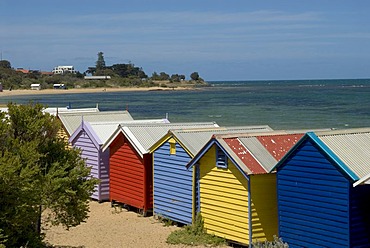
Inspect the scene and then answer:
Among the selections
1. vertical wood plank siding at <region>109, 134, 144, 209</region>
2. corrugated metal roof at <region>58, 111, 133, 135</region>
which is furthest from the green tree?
corrugated metal roof at <region>58, 111, 133, 135</region>

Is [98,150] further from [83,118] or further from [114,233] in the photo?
[114,233]

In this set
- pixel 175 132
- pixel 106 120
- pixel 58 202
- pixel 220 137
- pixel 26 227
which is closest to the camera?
pixel 26 227

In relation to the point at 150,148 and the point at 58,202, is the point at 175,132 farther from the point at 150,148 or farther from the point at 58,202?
the point at 58,202

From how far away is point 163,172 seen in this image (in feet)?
67.1

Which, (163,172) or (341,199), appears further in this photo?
(163,172)

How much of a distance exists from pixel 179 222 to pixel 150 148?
2.56 metres

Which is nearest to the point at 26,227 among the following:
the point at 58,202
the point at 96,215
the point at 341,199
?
the point at 58,202

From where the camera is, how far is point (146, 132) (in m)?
22.2

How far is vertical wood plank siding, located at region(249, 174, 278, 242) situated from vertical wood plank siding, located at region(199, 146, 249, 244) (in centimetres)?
21

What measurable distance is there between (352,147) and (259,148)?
2.94 m

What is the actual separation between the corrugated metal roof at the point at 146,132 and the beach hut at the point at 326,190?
22.4ft

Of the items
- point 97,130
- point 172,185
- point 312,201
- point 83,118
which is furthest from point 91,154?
point 312,201

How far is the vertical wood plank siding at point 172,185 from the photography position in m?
19.3

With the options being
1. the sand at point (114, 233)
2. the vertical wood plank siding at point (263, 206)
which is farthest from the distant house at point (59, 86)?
the vertical wood plank siding at point (263, 206)
